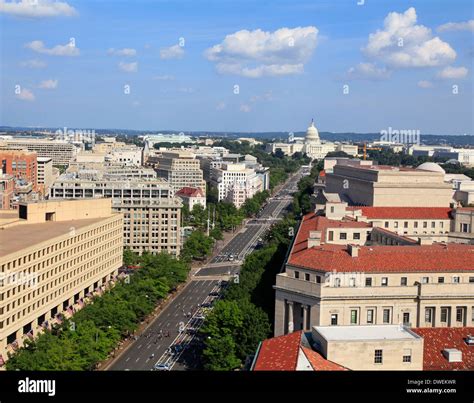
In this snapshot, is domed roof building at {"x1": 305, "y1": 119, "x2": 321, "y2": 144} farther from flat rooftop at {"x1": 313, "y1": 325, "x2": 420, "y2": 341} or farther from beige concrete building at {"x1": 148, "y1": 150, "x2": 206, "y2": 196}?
flat rooftop at {"x1": 313, "y1": 325, "x2": 420, "y2": 341}

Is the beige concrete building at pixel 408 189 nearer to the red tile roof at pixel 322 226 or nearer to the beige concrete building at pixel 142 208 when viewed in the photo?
the red tile roof at pixel 322 226

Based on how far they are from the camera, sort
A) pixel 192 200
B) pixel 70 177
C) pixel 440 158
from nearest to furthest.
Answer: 1. pixel 70 177
2. pixel 192 200
3. pixel 440 158

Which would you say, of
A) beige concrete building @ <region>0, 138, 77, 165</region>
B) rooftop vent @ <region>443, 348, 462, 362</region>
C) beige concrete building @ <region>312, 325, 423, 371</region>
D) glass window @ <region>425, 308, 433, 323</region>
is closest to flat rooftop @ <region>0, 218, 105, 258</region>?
beige concrete building @ <region>312, 325, 423, 371</region>

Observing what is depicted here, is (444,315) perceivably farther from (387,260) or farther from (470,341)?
(470,341)
